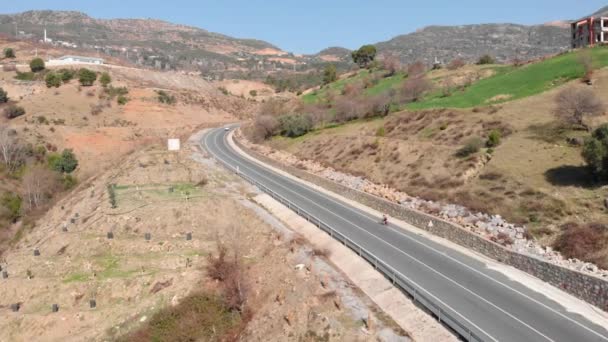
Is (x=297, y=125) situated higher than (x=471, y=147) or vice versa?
(x=297, y=125)

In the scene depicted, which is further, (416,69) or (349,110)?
(416,69)

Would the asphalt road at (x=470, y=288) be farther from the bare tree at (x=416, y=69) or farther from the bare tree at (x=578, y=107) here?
the bare tree at (x=416, y=69)

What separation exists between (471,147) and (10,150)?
52.8 meters

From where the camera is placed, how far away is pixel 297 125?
69062mm

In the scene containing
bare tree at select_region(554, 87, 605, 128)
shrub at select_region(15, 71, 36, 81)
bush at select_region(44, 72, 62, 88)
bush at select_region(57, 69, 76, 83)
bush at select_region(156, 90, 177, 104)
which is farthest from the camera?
shrub at select_region(15, 71, 36, 81)

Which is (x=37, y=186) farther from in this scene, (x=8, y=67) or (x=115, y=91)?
(x=8, y=67)

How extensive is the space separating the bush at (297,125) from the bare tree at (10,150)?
33357 millimetres

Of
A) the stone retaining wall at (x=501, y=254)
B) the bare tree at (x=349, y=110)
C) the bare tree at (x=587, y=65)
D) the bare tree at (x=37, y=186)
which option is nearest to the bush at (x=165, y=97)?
the bare tree at (x=349, y=110)

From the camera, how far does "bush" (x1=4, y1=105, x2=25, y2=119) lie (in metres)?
80.9

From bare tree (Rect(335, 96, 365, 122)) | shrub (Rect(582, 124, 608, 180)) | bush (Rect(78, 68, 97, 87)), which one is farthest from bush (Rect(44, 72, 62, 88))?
shrub (Rect(582, 124, 608, 180))

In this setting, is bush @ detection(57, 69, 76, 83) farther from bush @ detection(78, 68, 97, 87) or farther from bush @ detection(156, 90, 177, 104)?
bush @ detection(156, 90, 177, 104)

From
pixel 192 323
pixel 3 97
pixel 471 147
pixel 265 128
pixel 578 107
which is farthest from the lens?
pixel 3 97

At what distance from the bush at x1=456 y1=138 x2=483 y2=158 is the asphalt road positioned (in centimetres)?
1013

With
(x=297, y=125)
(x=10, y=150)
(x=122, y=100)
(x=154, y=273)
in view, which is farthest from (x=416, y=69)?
(x=154, y=273)
